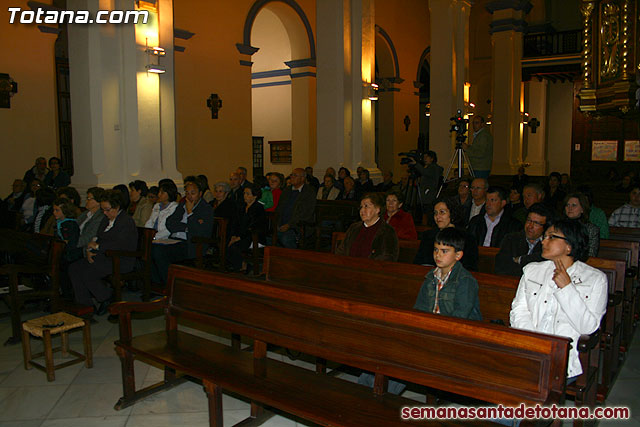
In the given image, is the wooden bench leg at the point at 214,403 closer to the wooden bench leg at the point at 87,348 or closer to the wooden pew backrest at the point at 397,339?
the wooden pew backrest at the point at 397,339

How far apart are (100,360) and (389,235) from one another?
2.58 meters

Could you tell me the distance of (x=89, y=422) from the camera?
3.27 meters

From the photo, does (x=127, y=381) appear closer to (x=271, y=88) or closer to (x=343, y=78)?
(x=343, y=78)

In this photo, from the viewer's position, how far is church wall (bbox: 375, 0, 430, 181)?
1797cm

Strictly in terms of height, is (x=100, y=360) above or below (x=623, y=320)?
below

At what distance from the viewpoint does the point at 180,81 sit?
1194 centimetres

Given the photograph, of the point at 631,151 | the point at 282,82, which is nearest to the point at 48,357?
the point at 282,82

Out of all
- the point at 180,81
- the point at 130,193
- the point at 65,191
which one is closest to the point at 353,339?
the point at 65,191

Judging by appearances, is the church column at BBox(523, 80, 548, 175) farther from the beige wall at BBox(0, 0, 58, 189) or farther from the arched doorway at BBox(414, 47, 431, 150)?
the beige wall at BBox(0, 0, 58, 189)

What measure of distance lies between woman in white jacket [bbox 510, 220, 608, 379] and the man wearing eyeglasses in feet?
3.27

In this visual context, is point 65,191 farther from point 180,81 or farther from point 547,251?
point 180,81

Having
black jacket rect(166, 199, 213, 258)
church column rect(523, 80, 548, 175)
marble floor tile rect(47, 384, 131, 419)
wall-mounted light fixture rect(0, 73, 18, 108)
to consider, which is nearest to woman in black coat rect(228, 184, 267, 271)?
black jacket rect(166, 199, 213, 258)

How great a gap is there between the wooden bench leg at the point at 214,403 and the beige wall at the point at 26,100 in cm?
845

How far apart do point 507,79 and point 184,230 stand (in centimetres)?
1283
